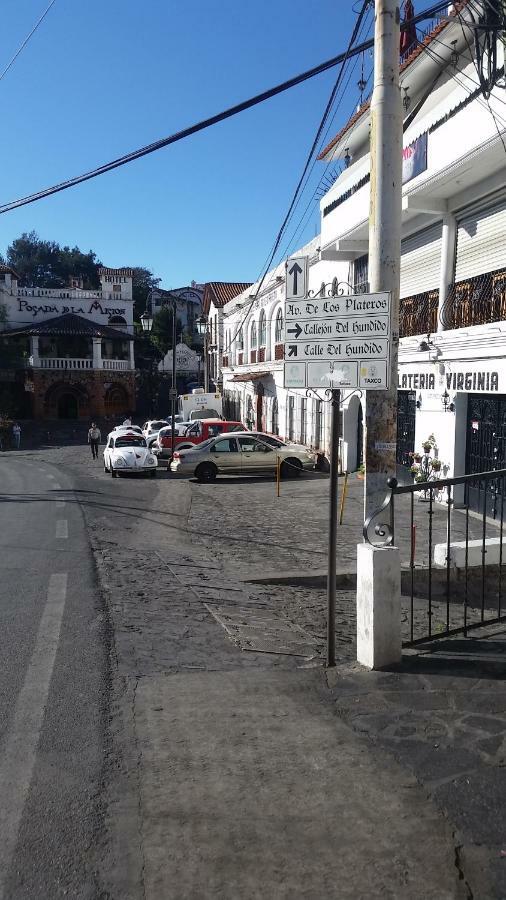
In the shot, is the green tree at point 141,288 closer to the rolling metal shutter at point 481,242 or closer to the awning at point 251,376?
the awning at point 251,376

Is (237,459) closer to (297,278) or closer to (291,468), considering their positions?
(291,468)

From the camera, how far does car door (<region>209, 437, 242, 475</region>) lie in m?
20.8

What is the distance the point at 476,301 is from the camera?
12742 mm

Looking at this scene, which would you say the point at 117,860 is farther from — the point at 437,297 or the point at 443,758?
the point at 437,297

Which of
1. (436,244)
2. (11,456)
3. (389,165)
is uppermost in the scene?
(436,244)

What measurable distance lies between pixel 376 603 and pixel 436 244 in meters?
11.5

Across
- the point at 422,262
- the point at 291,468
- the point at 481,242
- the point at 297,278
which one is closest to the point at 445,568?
the point at 297,278

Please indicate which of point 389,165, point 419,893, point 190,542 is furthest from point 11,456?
point 419,893

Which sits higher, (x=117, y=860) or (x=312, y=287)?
(x=312, y=287)

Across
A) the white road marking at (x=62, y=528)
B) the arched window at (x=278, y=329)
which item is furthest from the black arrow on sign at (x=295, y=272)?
the arched window at (x=278, y=329)

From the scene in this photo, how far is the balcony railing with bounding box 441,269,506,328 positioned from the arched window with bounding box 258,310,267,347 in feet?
55.4

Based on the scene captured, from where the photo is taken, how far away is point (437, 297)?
14461 millimetres

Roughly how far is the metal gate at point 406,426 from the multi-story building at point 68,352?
112 feet

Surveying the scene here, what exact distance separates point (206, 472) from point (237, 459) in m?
1.01
